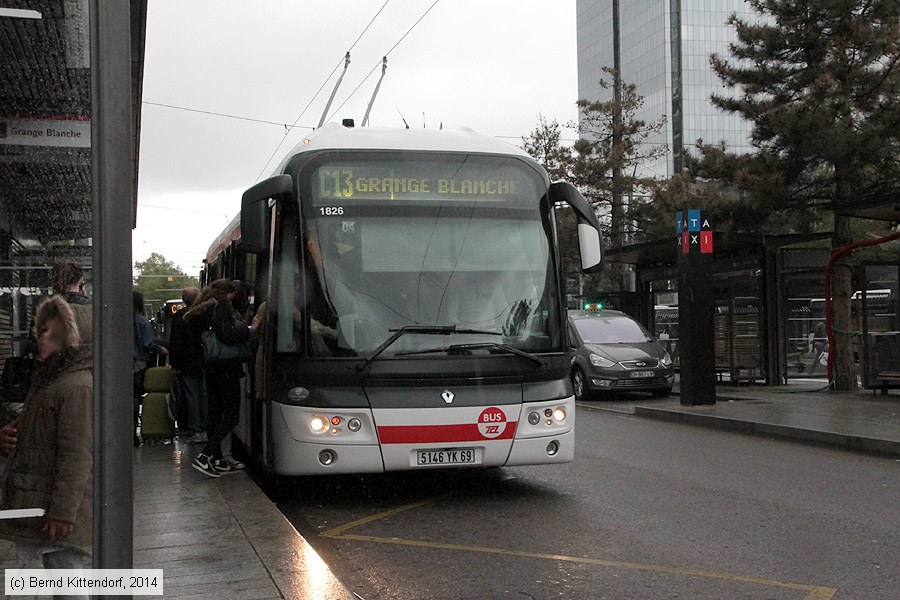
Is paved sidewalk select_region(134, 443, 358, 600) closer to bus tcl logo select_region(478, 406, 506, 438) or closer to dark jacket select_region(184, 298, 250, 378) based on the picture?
dark jacket select_region(184, 298, 250, 378)

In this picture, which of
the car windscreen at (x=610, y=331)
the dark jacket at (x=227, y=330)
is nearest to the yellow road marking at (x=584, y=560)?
the dark jacket at (x=227, y=330)

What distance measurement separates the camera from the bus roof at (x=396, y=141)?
27.9ft

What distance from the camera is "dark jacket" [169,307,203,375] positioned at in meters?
9.78

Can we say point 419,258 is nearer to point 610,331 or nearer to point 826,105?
point 610,331

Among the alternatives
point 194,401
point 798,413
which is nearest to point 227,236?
point 194,401

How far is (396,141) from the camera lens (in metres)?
8.63

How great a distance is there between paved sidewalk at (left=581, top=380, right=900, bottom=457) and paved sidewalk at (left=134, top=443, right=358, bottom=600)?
7.34 meters

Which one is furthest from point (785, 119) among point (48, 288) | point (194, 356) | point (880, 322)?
point (48, 288)

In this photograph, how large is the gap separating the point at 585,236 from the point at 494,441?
6.34 feet

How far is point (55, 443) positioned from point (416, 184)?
5157mm

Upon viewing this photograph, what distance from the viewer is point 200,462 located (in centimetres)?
885

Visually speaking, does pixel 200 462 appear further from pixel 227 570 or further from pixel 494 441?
pixel 227 570

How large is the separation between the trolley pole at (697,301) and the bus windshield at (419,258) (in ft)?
26.9

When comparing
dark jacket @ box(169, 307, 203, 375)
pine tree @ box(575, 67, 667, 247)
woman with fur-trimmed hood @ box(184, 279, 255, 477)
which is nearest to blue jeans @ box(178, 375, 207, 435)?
dark jacket @ box(169, 307, 203, 375)
